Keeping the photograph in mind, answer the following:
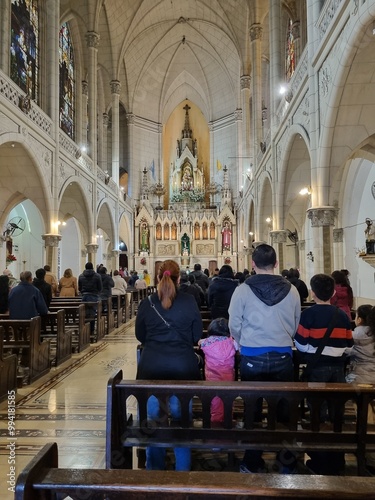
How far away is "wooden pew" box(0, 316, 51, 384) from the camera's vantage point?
5.84 meters

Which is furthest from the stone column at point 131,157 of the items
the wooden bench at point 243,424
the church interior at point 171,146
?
the wooden bench at point 243,424

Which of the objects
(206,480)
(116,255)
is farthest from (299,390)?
(116,255)

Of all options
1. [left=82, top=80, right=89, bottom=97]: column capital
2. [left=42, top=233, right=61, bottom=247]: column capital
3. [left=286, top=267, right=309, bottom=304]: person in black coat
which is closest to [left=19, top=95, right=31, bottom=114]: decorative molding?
[left=42, top=233, right=61, bottom=247]: column capital

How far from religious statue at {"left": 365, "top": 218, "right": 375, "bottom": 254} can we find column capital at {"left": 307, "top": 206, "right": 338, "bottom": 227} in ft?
7.73

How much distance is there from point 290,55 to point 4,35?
11326 millimetres

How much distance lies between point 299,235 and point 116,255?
33.9 feet

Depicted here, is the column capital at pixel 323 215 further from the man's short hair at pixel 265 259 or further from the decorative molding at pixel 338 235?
the decorative molding at pixel 338 235

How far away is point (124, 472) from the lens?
137 centimetres

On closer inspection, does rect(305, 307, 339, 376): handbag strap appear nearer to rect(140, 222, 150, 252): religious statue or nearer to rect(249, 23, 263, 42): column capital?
rect(249, 23, 263, 42): column capital

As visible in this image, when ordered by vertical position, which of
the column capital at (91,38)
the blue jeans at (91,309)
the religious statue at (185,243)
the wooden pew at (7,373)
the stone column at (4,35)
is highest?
the column capital at (91,38)

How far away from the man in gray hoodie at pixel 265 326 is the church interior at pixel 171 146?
5.39ft

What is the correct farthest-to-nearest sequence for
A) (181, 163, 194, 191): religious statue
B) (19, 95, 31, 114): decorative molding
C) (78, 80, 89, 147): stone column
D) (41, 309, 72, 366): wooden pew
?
(181, 163, 194, 191): religious statue → (78, 80, 89, 147): stone column → (19, 95, 31, 114): decorative molding → (41, 309, 72, 366): wooden pew

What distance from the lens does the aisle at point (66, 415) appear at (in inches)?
141

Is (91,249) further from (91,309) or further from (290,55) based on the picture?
(290,55)
